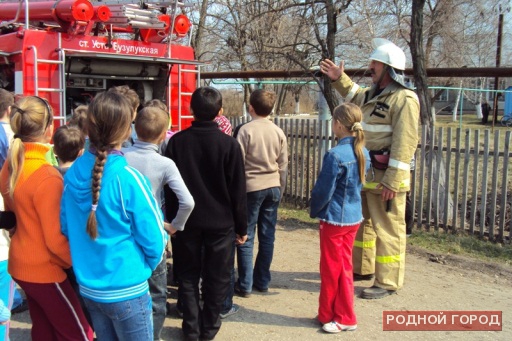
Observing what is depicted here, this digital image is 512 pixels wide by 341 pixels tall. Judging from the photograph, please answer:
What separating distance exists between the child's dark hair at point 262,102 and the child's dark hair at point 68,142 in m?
1.56

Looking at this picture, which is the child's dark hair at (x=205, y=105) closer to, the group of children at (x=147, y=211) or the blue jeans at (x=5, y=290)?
the group of children at (x=147, y=211)

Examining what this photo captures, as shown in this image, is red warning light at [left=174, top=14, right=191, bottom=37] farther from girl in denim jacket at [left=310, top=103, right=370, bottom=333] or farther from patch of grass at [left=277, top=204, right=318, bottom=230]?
girl in denim jacket at [left=310, top=103, right=370, bottom=333]

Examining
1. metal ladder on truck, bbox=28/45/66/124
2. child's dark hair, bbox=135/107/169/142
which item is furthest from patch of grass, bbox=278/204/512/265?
child's dark hair, bbox=135/107/169/142

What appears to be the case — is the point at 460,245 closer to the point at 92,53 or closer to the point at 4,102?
the point at 92,53

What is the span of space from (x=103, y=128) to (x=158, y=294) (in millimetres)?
1560

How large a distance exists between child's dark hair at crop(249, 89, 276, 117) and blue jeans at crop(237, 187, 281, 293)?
68cm

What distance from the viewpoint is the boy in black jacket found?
11.8ft

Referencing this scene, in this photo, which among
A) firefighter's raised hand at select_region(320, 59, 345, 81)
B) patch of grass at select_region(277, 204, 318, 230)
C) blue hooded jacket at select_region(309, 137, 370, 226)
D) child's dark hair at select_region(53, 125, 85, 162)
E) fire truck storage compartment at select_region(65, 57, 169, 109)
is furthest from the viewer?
patch of grass at select_region(277, 204, 318, 230)

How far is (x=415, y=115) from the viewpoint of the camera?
14.9ft

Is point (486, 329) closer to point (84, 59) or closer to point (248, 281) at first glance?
point (248, 281)

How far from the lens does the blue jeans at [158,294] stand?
3.62 metres

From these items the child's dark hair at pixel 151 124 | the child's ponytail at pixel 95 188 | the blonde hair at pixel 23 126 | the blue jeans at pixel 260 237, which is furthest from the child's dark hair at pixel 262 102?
the child's ponytail at pixel 95 188

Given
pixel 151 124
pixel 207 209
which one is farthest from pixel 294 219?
pixel 151 124

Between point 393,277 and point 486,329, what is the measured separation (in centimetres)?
87
